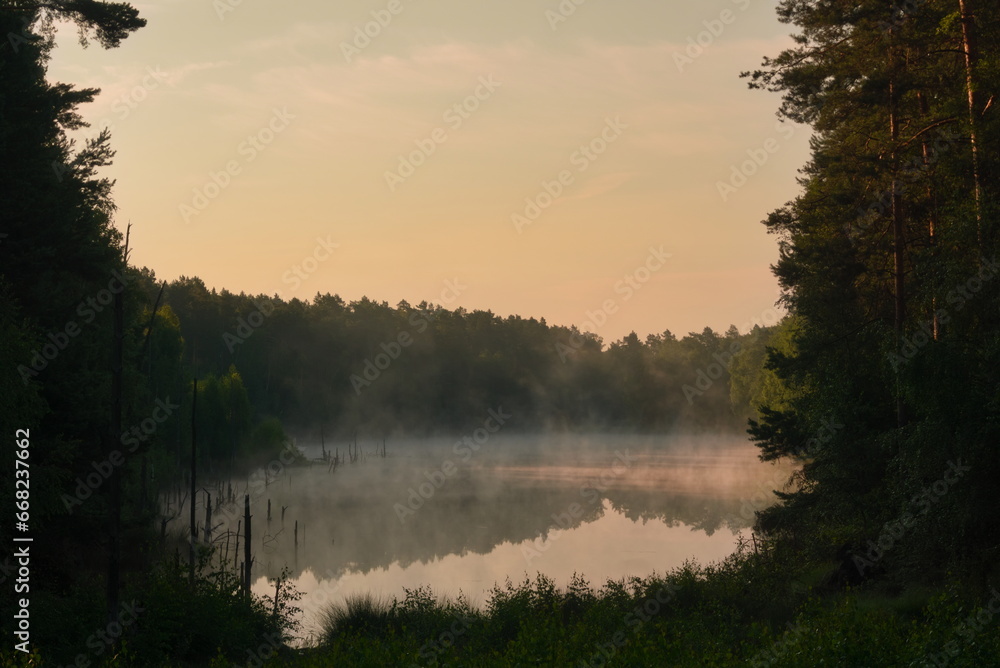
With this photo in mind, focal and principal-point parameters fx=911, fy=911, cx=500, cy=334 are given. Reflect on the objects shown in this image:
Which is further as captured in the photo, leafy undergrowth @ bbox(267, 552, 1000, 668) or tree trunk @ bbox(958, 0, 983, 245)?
tree trunk @ bbox(958, 0, 983, 245)

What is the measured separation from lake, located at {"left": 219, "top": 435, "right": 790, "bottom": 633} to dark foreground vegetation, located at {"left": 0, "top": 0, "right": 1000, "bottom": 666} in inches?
226

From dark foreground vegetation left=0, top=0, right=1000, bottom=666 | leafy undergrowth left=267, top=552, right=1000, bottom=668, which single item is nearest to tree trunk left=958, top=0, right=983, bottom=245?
dark foreground vegetation left=0, top=0, right=1000, bottom=666

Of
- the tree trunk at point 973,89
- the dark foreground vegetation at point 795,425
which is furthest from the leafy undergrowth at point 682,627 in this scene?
the tree trunk at point 973,89

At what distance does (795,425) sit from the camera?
33.6m

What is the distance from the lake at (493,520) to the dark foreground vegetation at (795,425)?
18.8 feet

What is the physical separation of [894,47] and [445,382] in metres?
111

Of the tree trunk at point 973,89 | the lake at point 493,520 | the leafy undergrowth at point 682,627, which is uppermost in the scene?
the tree trunk at point 973,89

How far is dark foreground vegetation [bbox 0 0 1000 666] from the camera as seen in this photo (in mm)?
17391

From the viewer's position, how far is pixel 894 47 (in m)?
23.2

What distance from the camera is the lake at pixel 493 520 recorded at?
38125 mm

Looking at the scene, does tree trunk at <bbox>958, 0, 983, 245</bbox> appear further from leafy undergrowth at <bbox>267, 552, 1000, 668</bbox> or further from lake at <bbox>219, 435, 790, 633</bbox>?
lake at <bbox>219, 435, 790, 633</bbox>

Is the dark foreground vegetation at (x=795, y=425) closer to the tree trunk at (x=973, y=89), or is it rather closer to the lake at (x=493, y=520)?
the tree trunk at (x=973, y=89)

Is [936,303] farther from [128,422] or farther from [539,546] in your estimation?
[539,546]

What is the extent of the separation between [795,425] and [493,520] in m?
24.1
